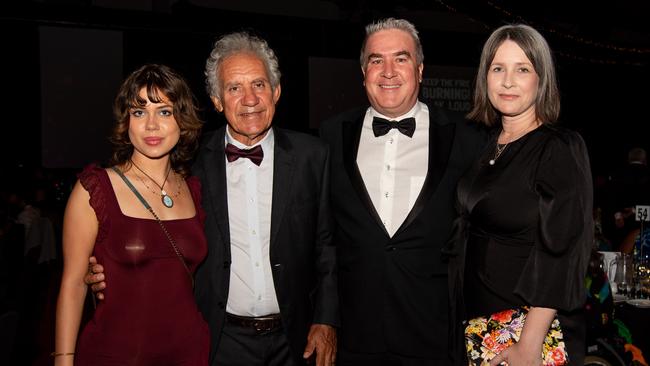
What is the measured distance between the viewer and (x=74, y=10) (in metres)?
9.02

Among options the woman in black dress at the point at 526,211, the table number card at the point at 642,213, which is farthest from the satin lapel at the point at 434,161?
the table number card at the point at 642,213

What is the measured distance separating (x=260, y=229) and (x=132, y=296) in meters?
0.56

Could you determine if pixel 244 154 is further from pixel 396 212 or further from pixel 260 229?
pixel 396 212

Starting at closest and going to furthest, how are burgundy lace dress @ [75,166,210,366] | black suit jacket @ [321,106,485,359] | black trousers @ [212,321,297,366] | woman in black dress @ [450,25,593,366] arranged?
woman in black dress @ [450,25,593,366], burgundy lace dress @ [75,166,210,366], black trousers @ [212,321,297,366], black suit jacket @ [321,106,485,359]

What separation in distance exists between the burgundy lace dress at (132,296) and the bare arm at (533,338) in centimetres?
107

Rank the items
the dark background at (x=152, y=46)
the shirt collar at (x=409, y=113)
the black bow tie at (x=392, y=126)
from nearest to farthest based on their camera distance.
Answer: the black bow tie at (x=392, y=126) < the shirt collar at (x=409, y=113) < the dark background at (x=152, y=46)

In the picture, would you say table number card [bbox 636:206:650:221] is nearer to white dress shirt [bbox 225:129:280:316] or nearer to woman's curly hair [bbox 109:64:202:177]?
white dress shirt [bbox 225:129:280:316]

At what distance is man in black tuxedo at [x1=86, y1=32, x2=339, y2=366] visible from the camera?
2303mm

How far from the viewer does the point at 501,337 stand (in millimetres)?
1887

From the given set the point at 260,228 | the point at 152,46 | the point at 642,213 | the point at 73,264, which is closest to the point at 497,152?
the point at 260,228

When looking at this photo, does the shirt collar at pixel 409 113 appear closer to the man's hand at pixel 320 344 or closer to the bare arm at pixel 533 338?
the man's hand at pixel 320 344

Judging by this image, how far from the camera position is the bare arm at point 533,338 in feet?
5.88

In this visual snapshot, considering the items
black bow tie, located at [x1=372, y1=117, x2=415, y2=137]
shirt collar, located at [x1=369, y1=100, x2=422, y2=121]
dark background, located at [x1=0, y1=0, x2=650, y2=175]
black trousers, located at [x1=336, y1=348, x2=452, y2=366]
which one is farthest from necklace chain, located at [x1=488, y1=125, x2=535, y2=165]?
dark background, located at [x1=0, y1=0, x2=650, y2=175]

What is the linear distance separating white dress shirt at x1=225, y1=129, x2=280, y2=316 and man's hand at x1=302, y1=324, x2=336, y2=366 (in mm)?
179
